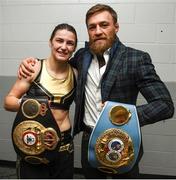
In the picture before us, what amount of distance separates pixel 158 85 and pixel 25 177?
85 centimetres

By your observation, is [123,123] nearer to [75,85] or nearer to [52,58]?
[75,85]

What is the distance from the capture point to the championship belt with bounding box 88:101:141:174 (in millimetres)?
1423

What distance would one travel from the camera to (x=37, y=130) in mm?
1536

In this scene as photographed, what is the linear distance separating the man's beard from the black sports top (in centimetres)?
25

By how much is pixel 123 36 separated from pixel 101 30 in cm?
108

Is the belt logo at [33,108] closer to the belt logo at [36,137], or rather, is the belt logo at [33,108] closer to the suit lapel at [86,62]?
the belt logo at [36,137]

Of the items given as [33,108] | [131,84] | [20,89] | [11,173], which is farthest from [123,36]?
[11,173]

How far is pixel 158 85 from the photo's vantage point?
1.52m

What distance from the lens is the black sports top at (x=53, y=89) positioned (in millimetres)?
1716

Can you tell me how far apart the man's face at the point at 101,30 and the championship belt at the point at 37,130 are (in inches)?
16.0

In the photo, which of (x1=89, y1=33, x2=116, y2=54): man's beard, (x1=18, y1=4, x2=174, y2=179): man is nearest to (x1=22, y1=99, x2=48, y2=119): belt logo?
(x1=18, y1=4, x2=174, y2=179): man

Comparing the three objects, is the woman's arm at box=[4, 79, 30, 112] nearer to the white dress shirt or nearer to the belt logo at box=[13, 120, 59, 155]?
the belt logo at box=[13, 120, 59, 155]

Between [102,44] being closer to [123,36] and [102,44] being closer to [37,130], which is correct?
[37,130]

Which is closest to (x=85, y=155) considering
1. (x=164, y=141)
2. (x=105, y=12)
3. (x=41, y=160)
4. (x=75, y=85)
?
(x=41, y=160)
